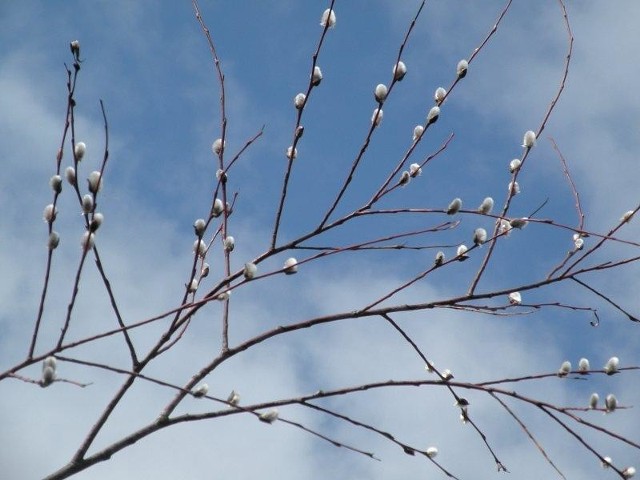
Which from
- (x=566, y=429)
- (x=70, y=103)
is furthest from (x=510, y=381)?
(x=70, y=103)

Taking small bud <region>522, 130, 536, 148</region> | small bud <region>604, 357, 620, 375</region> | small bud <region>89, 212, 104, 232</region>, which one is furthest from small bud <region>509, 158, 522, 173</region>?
small bud <region>89, 212, 104, 232</region>

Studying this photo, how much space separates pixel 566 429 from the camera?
183 centimetres

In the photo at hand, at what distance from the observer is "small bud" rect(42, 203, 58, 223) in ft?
5.21

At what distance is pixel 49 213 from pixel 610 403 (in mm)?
1551

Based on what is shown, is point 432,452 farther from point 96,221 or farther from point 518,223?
point 96,221

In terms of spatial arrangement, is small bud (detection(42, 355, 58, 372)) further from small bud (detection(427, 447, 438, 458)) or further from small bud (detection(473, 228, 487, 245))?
small bud (detection(473, 228, 487, 245))

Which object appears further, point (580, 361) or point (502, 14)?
point (502, 14)

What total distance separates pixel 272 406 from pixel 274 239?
20.1 inches

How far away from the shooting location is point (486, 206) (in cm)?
200

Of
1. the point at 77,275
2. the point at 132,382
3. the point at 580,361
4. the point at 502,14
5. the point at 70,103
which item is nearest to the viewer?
the point at 77,275

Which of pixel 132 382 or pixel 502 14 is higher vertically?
pixel 502 14

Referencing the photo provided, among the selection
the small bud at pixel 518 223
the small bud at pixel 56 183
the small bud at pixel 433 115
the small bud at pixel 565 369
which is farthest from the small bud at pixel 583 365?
the small bud at pixel 56 183

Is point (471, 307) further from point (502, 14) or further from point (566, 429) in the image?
point (502, 14)

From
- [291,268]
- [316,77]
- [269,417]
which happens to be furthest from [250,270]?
[316,77]
